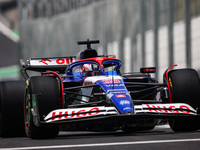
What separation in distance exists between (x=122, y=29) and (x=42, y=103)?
1143 inches

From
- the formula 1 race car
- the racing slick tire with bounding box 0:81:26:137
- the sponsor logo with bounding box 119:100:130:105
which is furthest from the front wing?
the racing slick tire with bounding box 0:81:26:137

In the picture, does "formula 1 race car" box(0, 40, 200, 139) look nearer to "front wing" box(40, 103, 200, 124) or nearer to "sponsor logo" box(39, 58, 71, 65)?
"front wing" box(40, 103, 200, 124)

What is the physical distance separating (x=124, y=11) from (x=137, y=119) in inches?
1157

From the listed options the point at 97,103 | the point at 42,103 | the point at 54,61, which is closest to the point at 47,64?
the point at 54,61

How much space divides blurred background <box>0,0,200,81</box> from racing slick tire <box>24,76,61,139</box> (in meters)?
17.9

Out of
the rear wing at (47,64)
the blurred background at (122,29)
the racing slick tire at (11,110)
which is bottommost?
Answer: the racing slick tire at (11,110)

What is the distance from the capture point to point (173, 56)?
1182 inches

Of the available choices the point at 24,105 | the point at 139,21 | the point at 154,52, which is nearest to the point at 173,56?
the point at 154,52

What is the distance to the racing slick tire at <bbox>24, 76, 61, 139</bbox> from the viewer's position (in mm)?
9383

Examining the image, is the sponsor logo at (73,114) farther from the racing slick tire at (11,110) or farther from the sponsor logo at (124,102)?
the racing slick tire at (11,110)

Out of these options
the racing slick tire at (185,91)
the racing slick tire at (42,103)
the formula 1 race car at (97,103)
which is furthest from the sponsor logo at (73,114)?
the racing slick tire at (185,91)

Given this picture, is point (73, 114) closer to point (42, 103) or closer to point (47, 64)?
point (42, 103)

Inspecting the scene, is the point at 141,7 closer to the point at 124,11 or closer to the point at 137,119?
the point at 124,11

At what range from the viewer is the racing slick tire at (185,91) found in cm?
991
